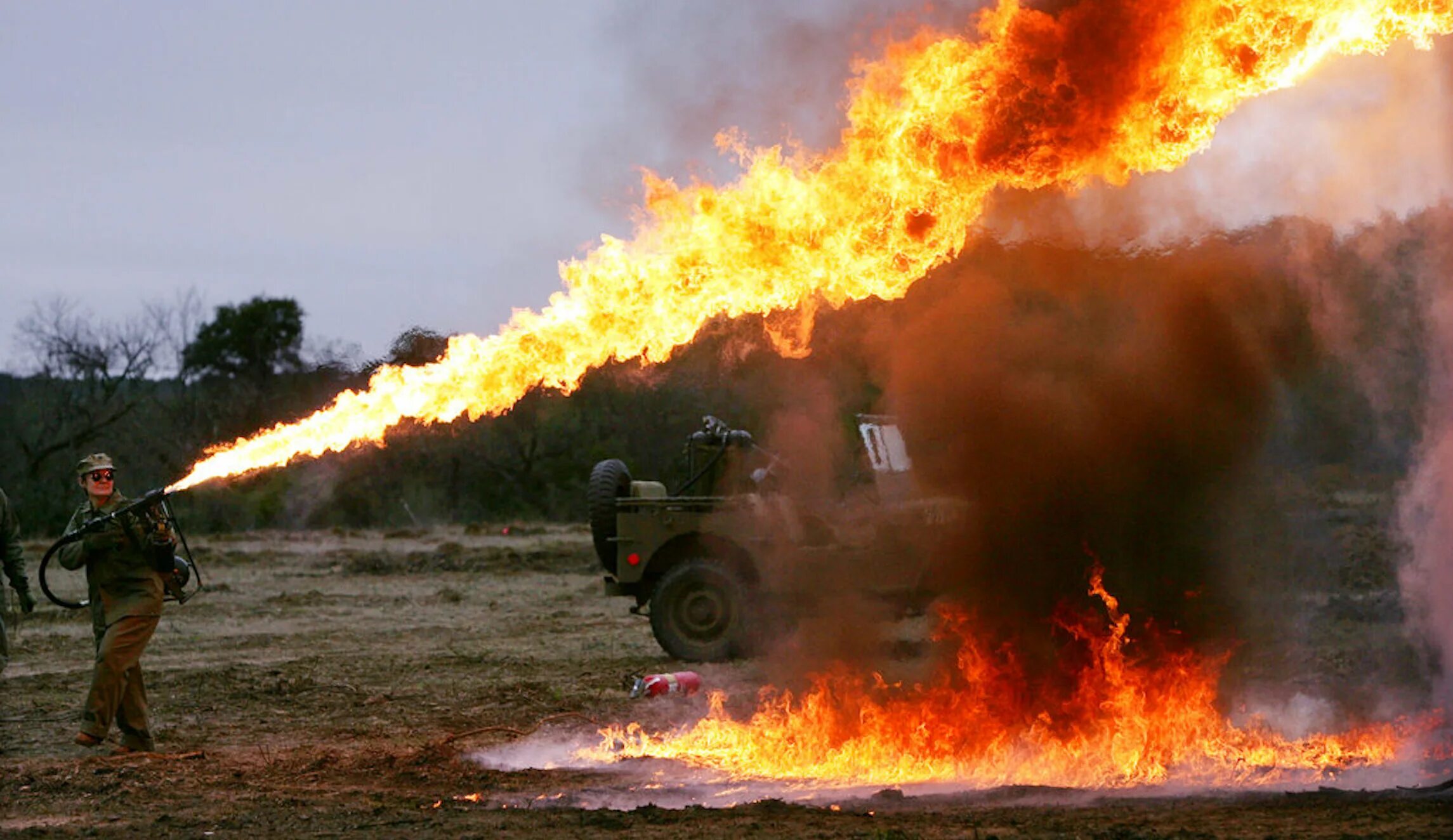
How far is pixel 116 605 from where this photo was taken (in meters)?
10.2

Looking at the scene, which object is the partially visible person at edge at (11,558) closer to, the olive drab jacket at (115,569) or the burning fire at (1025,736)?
the olive drab jacket at (115,569)

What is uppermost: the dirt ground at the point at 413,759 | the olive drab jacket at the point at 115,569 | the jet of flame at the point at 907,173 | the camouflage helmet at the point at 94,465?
the jet of flame at the point at 907,173

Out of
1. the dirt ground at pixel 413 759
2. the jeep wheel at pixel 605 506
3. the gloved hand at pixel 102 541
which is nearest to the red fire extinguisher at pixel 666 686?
the dirt ground at pixel 413 759

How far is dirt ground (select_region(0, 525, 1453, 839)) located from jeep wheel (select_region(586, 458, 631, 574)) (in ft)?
3.56

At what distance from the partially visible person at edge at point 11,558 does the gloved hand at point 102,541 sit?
0.55m

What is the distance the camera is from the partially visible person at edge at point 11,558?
10.3 m

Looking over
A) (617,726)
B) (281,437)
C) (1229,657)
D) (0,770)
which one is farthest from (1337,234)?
(0,770)

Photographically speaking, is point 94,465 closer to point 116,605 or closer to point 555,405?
point 116,605

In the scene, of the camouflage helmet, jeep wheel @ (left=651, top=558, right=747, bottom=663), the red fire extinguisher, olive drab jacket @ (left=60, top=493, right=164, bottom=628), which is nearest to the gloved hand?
olive drab jacket @ (left=60, top=493, right=164, bottom=628)

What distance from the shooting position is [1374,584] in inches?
814

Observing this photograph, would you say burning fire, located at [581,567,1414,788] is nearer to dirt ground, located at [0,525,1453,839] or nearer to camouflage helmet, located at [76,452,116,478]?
dirt ground, located at [0,525,1453,839]

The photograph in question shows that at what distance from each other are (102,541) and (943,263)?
243 inches

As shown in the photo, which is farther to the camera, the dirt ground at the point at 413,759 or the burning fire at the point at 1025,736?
the burning fire at the point at 1025,736

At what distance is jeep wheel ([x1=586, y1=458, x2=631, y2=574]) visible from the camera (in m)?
15.3
